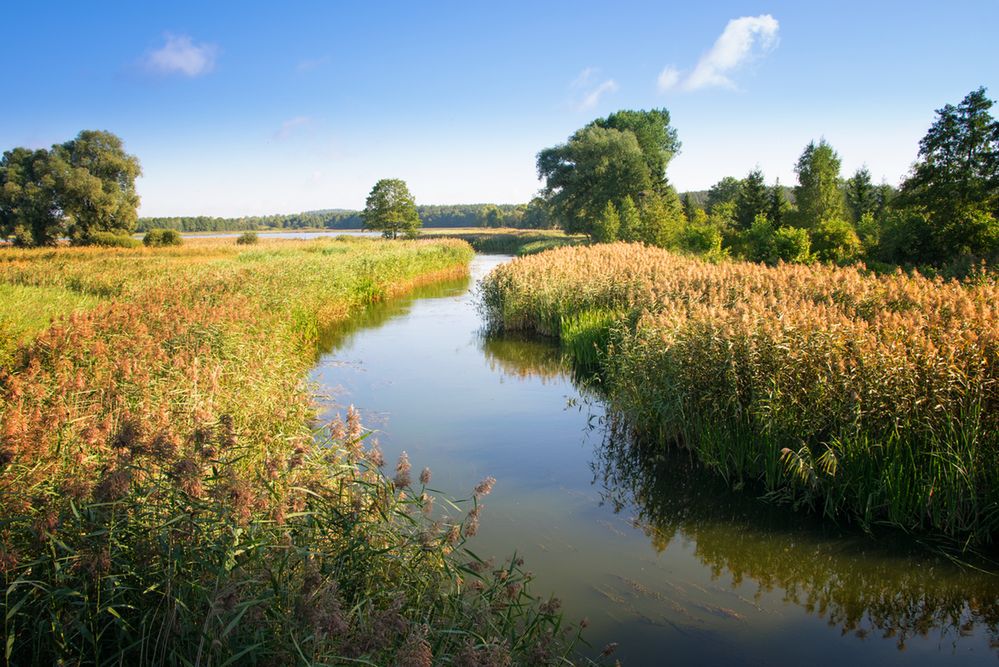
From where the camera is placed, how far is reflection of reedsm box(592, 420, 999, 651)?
4613 mm

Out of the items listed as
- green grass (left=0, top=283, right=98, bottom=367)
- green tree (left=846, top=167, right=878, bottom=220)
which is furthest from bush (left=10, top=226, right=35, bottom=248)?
green tree (left=846, top=167, right=878, bottom=220)

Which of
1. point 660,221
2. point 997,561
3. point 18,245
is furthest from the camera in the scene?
point 18,245

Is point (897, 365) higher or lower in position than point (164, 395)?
higher

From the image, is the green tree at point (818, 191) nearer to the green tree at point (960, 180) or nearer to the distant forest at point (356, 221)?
the green tree at point (960, 180)

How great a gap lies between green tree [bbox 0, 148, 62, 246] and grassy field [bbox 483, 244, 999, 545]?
169 ft

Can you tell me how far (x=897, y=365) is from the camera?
221 inches

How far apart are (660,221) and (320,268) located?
56.3 ft

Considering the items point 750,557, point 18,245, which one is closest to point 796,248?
point 750,557

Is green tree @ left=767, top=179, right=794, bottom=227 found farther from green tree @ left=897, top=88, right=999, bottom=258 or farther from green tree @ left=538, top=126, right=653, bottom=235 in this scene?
green tree @ left=538, top=126, right=653, bottom=235

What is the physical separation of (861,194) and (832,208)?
17.6 m

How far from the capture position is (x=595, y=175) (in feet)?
163

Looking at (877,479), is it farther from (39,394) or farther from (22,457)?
(39,394)

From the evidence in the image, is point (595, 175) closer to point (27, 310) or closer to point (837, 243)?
point (837, 243)

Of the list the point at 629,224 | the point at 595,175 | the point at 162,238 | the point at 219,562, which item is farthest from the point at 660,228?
the point at 162,238
